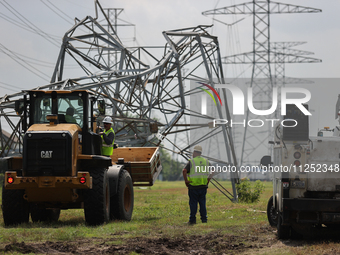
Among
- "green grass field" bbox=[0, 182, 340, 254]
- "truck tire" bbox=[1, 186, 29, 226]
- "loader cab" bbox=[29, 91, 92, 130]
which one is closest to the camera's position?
"green grass field" bbox=[0, 182, 340, 254]

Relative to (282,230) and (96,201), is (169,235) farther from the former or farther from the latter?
(282,230)

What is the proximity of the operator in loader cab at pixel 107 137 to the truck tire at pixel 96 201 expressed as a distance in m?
1.17

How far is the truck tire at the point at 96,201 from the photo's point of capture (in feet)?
41.3

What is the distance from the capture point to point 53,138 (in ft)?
39.4

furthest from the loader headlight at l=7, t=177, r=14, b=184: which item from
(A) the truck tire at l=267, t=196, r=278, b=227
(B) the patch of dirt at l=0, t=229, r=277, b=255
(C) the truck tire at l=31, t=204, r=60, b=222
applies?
(A) the truck tire at l=267, t=196, r=278, b=227

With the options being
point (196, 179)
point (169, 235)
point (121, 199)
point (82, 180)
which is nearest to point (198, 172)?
point (196, 179)

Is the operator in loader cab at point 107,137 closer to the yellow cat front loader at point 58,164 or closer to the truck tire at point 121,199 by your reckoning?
the yellow cat front loader at point 58,164

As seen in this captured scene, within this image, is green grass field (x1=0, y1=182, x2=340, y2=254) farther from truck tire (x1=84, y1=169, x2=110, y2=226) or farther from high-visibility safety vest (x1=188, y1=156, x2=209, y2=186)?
high-visibility safety vest (x1=188, y1=156, x2=209, y2=186)

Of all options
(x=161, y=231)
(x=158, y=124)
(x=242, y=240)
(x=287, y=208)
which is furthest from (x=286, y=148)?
(x=158, y=124)

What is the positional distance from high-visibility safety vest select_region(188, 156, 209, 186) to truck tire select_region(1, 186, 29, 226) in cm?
408

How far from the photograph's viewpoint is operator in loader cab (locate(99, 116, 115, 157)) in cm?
1378

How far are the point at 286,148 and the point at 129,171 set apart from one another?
6584mm

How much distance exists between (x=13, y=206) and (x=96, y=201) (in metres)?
1.93

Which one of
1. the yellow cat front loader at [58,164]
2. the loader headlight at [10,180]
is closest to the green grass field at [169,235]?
the yellow cat front loader at [58,164]
